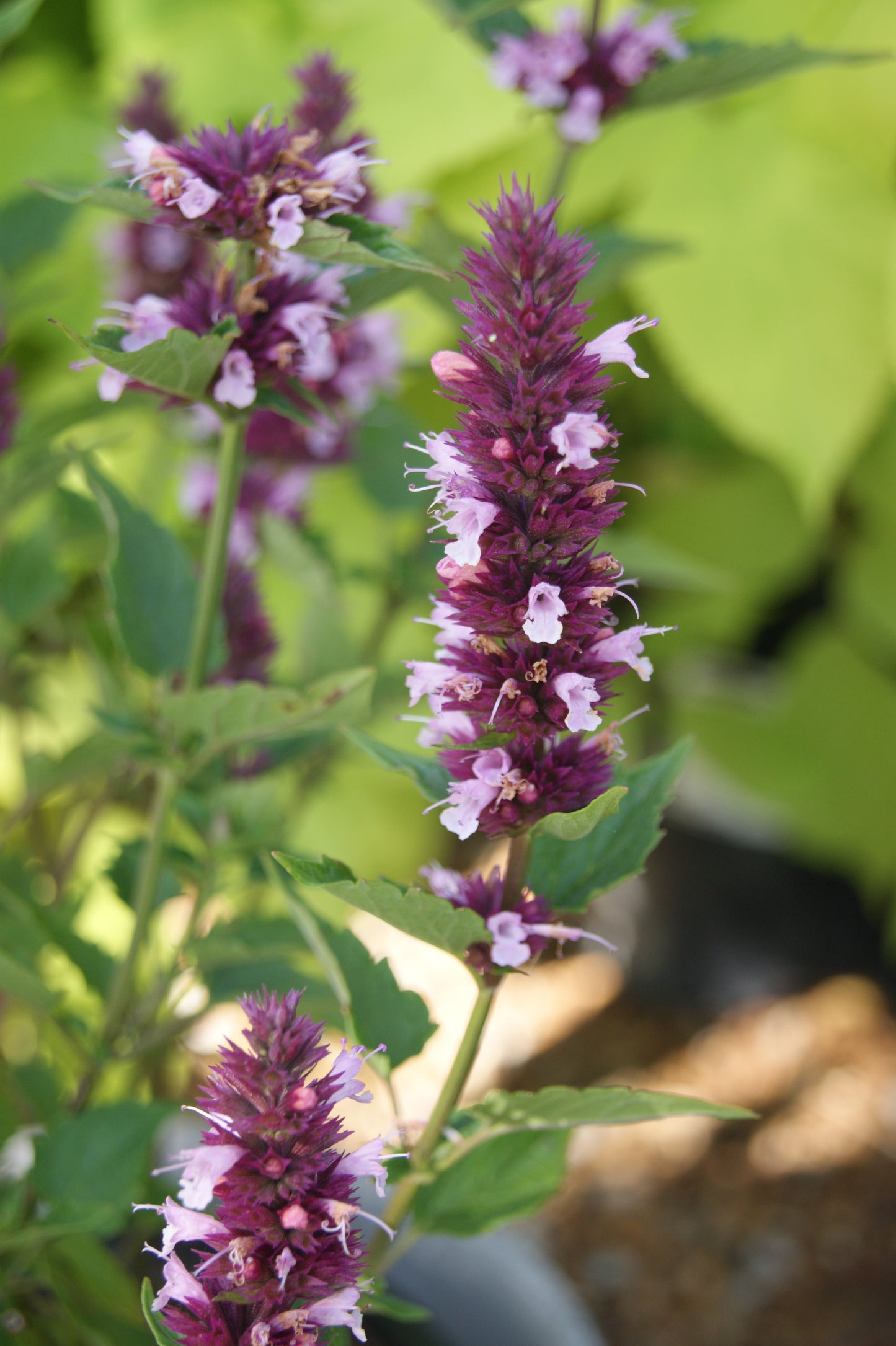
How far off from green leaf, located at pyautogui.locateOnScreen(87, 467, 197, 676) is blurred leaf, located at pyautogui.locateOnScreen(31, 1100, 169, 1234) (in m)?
0.17

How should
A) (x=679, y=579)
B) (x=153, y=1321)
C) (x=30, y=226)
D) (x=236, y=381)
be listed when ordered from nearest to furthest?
(x=153, y=1321), (x=236, y=381), (x=30, y=226), (x=679, y=579)

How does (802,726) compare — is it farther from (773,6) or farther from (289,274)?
(289,274)

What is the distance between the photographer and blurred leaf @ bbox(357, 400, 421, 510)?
66 centimetres

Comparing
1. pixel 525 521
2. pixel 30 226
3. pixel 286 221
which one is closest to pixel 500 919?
pixel 525 521

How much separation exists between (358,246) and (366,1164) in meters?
0.24

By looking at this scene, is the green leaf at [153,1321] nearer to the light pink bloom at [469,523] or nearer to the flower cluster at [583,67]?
the light pink bloom at [469,523]

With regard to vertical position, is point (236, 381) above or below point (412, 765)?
above

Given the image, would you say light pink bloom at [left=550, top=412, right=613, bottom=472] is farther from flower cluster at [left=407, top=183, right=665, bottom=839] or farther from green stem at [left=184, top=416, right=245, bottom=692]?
green stem at [left=184, top=416, right=245, bottom=692]

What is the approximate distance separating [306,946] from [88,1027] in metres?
0.12

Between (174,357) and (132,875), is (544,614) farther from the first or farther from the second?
(132,875)

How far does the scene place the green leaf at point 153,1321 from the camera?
24 centimetres

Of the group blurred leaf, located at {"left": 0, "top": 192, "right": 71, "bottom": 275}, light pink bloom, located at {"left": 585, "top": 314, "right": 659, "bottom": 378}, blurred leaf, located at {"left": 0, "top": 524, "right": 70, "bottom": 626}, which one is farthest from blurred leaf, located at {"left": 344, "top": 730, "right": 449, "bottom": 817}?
blurred leaf, located at {"left": 0, "top": 192, "right": 71, "bottom": 275}

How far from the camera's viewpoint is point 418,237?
577 millimetres

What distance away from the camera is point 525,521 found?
0.28 metres
